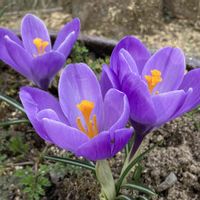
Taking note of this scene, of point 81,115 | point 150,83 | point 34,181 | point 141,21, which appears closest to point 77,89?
point 81,115

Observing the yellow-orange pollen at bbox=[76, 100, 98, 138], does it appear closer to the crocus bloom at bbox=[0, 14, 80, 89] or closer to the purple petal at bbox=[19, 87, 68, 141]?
the purple petal at bbox=[19, 87, 68, 141]

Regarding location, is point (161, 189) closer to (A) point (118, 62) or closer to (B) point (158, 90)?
(B) point (158, 90)

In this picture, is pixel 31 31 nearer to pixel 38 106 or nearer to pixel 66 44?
pixel 66 44

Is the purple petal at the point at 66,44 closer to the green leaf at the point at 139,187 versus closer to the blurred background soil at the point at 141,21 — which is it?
the green leaf at the point at 139,187

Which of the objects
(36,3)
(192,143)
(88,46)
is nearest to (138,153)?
(192,143)

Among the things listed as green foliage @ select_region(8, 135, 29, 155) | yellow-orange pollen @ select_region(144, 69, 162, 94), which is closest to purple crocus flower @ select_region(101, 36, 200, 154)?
yellow-orange pollen @ select_region(144, 69, 162, 94)
